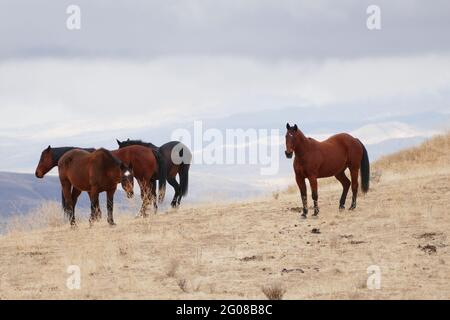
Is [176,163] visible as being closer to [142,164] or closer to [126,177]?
[142,164]

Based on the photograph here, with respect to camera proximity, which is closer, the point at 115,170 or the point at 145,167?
the point at 115,170

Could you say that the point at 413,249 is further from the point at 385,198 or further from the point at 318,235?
the point at 385,198

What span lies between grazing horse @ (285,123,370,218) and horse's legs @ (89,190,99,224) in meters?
4.84

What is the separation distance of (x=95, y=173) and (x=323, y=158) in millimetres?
5357

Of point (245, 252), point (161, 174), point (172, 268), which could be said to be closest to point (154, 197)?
point (161, 174)

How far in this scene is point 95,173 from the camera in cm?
2109

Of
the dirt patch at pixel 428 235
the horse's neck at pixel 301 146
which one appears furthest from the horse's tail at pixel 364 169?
the dirt patch at pixel 428 235

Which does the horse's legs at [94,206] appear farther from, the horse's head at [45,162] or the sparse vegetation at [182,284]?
the sparse vegetation at [182,284]

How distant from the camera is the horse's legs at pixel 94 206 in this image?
70.3 feet

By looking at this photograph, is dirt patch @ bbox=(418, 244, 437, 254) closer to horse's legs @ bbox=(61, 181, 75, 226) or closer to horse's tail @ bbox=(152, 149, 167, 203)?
horse's tail @ bbox=(152, 149, 167, 203)

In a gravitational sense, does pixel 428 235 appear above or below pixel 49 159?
below

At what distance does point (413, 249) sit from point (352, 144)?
5.47m

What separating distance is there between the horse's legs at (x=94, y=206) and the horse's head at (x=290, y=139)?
4.83 meters

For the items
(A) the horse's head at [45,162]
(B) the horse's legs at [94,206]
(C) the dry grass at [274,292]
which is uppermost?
(A) the horse's head at [45,162]
